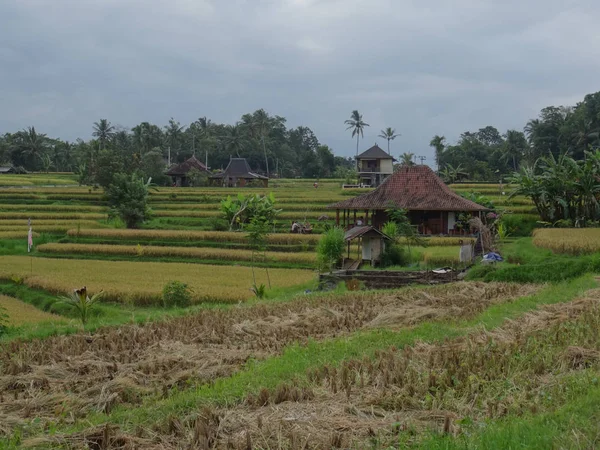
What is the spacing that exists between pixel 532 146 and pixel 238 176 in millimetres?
24985

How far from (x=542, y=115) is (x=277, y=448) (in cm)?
5754

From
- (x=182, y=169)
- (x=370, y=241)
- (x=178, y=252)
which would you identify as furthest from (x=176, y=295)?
(x=182, y=169)

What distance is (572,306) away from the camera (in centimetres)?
1151

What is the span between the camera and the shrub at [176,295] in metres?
18.5

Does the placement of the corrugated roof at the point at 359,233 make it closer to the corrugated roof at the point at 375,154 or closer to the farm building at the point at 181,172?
the corrugated roof at the point at 375,154

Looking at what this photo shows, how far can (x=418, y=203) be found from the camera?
33.9 m

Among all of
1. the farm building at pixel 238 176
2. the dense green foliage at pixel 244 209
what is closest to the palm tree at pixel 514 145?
the farm building at pixel 238 176

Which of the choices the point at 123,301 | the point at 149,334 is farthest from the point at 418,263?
the point at 149,334

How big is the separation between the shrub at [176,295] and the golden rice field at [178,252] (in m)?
8.77

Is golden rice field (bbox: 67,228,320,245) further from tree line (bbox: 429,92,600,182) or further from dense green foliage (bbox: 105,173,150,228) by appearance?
tree line (bbox: 429,92,600,182)

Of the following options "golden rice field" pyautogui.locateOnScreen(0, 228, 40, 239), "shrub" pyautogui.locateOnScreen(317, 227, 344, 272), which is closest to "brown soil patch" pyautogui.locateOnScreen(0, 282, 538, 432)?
"shrub" pyautogui.locateOnScreen(317, 227, 344, 272)

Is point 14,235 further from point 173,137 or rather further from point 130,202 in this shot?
point 173,137

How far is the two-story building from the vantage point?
60.9 metres

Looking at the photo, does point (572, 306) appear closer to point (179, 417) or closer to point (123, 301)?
point (179, 417)
